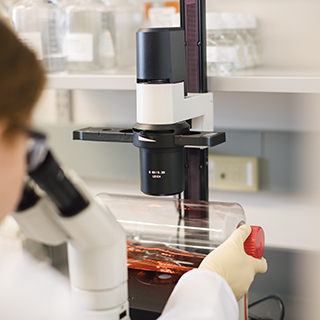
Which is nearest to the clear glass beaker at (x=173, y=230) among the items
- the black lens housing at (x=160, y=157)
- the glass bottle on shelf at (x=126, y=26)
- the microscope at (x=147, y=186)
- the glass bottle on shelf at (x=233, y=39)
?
the microscope at (x=147, y=186)

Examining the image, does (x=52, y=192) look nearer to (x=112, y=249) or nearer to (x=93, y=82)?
(x=112, y=249)

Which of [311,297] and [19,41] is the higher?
[19,41]

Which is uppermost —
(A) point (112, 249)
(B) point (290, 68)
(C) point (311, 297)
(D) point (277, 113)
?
(B) point (290, 68)

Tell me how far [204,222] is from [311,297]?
0.50 m

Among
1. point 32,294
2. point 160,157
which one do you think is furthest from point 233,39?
point 32,294

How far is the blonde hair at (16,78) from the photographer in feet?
1.14

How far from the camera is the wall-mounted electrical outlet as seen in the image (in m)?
1.13

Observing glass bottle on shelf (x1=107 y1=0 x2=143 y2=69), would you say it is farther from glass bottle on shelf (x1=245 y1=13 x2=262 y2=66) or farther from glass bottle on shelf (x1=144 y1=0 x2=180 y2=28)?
glass bottle on shelf (x1=245 y1=13 x2=262 y2=66)

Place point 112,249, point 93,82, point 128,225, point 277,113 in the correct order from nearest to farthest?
1. point 112,249
2. point 128,225
3. point 93,82
4. point 277,113

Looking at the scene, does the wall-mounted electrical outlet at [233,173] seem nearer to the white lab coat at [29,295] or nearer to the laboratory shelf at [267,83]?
the laboratory shelf at [267,83]

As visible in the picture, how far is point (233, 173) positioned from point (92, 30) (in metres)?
0.51

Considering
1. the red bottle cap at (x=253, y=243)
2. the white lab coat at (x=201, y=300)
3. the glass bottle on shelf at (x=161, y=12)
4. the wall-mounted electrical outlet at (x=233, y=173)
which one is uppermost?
the glass bottle on shelf at (x=161, y=12)

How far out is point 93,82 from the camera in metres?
0.96

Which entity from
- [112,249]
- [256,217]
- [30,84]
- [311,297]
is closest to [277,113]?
[256,217]
